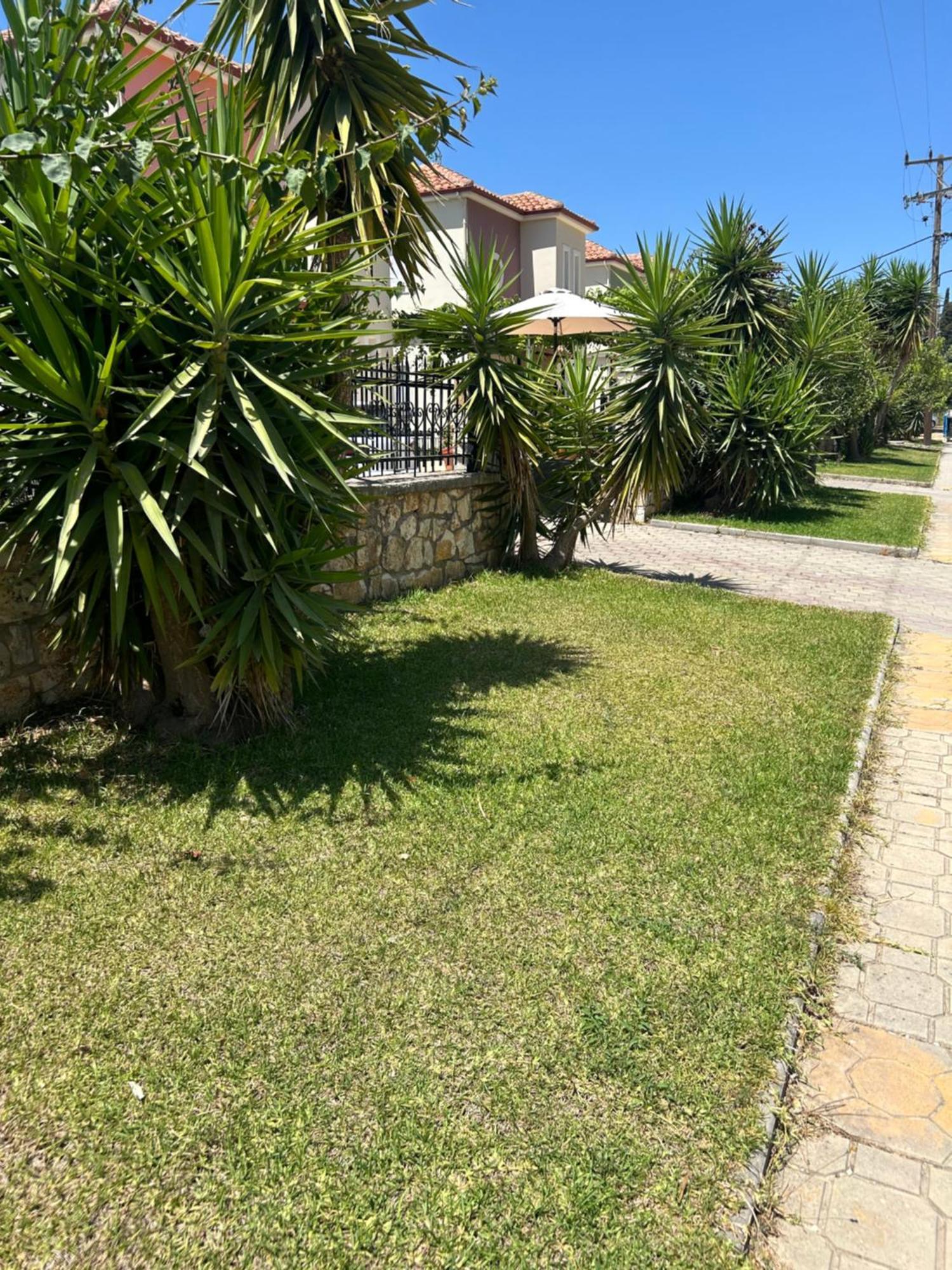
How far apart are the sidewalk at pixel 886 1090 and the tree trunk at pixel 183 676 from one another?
339 centimetres

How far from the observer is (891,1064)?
269 centimetres

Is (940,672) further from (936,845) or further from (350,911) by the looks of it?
(350,911)

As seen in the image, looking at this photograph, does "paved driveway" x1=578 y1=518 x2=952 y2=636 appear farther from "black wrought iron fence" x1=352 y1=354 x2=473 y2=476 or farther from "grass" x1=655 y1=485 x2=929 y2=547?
"black wrought iron fence" x1=352 y1=354 x2=473 y2=476

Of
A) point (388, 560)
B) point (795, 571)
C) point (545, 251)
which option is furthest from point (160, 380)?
point (545, 251)

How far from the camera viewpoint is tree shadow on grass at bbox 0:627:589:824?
418cm

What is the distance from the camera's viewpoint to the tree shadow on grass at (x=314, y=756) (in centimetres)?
418

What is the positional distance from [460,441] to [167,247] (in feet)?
17.2

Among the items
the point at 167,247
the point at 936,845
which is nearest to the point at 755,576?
A: the point at 936,845

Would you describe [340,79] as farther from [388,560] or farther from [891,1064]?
[891,1064]

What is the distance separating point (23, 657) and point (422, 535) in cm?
429

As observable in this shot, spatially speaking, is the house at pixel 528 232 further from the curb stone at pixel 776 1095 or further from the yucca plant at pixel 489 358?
the curb stone at pixel 776 1095

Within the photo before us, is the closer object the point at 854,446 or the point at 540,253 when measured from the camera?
the point at 540,253

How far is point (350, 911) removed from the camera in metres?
3.28

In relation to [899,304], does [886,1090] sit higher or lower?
lower
